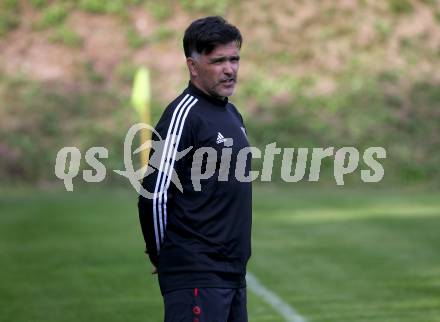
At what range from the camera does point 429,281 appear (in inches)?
476

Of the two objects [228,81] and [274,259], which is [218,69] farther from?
[274,259]

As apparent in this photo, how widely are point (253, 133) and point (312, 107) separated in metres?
2.31

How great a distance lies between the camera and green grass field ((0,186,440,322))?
34.4 feet

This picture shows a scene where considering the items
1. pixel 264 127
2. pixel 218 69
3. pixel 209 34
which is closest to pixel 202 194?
pixel 218 69

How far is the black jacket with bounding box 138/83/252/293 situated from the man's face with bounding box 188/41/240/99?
0.18 ft

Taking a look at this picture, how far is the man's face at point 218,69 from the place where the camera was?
5.25 m

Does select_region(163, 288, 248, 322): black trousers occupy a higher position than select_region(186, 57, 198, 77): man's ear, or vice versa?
select_region(186, 57, 198, 77): man's ear

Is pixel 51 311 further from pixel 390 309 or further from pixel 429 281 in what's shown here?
pixel 429 281

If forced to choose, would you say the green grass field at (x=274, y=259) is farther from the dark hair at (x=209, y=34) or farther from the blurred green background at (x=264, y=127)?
the dark hair at (x=209, y=34)

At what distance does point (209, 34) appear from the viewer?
17.1 ft

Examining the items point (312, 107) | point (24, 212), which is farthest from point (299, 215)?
point (312, 107)

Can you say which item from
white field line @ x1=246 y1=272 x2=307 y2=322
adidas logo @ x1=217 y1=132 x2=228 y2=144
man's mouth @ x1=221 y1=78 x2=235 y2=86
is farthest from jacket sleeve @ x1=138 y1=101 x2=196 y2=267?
white field line @ x1=246 y1=272 x2=307 y2=322

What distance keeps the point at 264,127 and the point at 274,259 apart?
15074 mm

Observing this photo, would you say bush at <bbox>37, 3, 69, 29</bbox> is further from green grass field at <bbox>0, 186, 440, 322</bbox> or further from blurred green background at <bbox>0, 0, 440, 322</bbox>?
green grass field at <bbox>0, 186, 440, 322</bbox>
